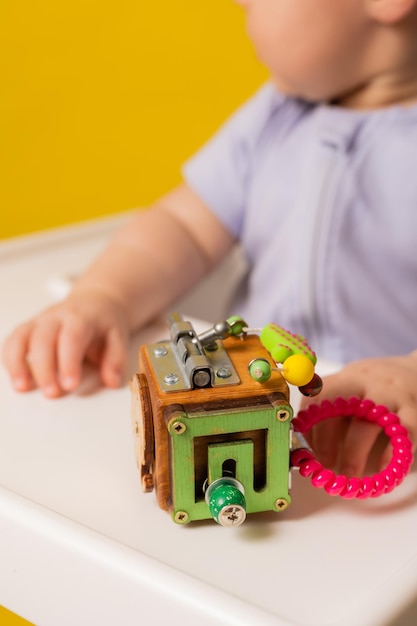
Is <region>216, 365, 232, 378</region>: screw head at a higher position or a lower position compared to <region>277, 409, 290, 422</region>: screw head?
higher

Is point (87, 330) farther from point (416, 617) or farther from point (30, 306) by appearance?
point (416, 617)

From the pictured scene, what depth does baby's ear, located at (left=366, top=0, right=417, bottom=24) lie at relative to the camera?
25.5 inches

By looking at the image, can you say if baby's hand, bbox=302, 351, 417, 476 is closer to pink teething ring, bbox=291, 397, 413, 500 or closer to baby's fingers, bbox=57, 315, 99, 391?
pink teething ring, bbox=291, 397, 413, 500

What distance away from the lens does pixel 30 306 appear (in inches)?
29.7

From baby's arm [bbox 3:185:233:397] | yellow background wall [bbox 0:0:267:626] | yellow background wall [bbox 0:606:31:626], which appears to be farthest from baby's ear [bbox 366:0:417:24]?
yellow background wall [bbox 0:0:267:626]

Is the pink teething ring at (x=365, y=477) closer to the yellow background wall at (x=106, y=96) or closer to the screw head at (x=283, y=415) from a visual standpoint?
the screw head at (x=283, y=415)

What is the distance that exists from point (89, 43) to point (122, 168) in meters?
0.19

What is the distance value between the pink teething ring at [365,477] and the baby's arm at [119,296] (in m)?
0.18

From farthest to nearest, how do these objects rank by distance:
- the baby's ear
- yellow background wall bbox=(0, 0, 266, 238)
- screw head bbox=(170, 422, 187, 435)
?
1. yellow background wall bbox=(0, 0, 266, 238)
2. the baby's ear
3. screw head bbox=(170, 422, 187, 435)

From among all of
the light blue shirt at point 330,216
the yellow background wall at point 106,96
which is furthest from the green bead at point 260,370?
the yellow background wall at point 106,96

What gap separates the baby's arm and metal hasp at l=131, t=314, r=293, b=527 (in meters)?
0.18

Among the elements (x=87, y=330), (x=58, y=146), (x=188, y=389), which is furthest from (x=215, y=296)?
(x=188, y=389)

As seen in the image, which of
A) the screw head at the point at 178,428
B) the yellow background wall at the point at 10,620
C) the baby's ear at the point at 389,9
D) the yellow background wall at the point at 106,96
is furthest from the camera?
the yellow background wall at the point at 106,96

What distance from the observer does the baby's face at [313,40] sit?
0.66 metres
